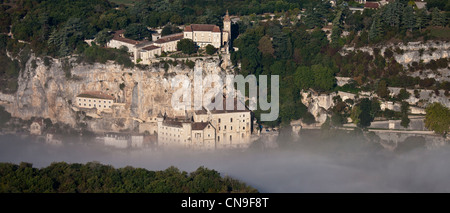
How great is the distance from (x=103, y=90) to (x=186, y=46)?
18.5 feet

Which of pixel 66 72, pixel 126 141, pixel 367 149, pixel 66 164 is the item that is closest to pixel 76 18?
pixel 66 72

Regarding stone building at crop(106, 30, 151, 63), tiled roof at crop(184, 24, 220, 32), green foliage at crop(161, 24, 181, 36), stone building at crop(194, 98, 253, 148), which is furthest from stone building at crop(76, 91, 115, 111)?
tiled roof at crop(184, 24, 220, 32)

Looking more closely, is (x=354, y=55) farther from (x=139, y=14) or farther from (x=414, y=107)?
(x=139, y=14)

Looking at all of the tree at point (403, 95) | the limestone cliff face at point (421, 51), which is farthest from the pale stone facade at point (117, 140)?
the limestone cliff face at point (421, 51)

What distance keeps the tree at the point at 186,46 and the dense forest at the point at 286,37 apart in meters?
2.62

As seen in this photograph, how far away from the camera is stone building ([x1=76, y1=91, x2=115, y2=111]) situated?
6184 cm

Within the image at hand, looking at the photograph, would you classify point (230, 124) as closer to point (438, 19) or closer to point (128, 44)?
point (128, 44)

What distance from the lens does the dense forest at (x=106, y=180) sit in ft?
166

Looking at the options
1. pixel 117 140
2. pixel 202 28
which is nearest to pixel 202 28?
pixel 202 28

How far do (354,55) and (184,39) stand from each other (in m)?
10.8

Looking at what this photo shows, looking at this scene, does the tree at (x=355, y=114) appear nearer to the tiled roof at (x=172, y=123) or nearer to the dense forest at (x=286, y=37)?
the dense forest at (x=286, y=37)

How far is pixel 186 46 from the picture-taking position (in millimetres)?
62344

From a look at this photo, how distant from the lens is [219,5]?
75375 millimetres
